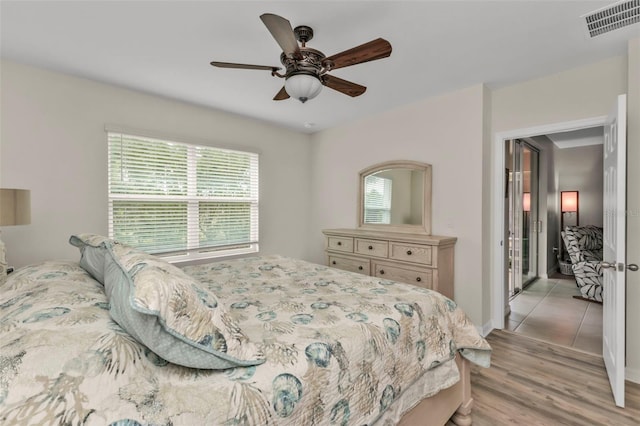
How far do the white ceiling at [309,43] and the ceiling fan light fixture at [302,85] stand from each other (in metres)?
0.43

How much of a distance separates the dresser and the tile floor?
0.96m

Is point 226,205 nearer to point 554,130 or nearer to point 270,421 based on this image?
point 270,421

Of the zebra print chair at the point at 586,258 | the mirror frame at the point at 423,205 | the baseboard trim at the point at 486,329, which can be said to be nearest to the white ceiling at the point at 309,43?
the mirror frame at the point at 423,205

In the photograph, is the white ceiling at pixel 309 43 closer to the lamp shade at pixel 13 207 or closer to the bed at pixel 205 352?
the lamp shade at pixel 13 207

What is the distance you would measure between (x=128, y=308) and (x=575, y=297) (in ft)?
17.6

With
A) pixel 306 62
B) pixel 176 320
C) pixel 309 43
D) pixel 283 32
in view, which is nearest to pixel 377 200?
pixel 309 43

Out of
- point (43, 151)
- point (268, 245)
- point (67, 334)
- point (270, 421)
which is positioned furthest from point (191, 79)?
point (270, 421)

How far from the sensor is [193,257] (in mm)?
3510

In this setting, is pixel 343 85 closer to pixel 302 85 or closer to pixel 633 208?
pixel 302 85

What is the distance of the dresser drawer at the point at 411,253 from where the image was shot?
9.45ft

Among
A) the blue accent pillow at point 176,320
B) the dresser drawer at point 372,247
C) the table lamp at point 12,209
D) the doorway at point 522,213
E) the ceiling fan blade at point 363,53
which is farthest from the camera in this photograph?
the doorway at point 522,213

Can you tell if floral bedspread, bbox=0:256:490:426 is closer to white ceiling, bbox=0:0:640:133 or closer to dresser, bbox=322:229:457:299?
dresser, bbox=322:229:457:299

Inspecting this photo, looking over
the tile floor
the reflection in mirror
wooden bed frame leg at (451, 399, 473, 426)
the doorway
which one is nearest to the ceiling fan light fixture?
the reflection in mirror

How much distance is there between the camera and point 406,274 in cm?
305
